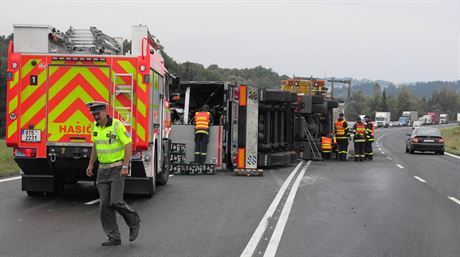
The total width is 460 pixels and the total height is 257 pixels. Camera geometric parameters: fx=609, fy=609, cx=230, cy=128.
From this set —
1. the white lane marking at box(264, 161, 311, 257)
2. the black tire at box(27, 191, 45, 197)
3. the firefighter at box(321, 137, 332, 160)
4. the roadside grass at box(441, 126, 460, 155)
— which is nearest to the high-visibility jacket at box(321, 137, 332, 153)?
the firefighter at box(321, 137, 332, 160)

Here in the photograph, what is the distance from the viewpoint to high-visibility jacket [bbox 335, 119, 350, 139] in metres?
24.2

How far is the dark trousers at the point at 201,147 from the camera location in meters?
17.7

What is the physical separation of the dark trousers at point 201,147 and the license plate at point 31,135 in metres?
7.53

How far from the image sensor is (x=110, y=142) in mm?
7656

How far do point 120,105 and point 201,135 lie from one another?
716cm

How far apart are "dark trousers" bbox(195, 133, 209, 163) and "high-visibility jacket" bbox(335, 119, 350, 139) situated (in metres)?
8.16

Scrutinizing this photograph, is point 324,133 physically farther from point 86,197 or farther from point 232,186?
point 86,197

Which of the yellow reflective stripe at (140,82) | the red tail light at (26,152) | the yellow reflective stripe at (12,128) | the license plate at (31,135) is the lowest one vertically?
the red tail light at (26,152)

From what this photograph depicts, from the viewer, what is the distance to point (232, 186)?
14.3m

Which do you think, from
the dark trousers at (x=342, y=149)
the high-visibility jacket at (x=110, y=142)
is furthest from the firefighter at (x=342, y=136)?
the high-visibility jacket at (x=110, y=142)

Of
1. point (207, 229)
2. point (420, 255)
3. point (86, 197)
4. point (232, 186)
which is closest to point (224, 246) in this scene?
point (207, 229)

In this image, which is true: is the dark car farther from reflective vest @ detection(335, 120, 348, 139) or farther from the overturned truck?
the overturned truck

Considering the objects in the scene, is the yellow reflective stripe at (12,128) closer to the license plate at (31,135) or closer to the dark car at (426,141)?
the license plate at (31,135)

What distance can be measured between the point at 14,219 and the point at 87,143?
6.02ft
